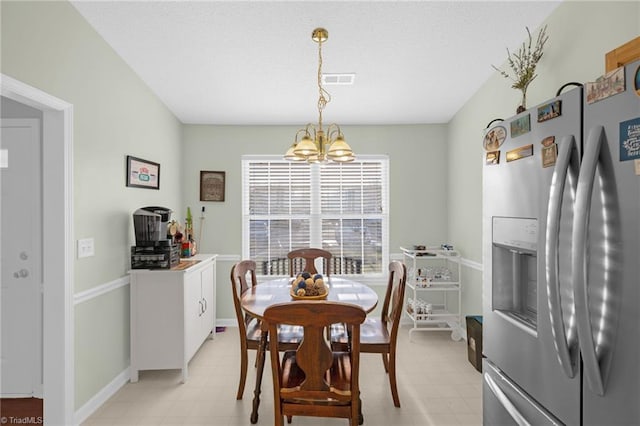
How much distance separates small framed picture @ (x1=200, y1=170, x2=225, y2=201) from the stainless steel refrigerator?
3373 millimetres

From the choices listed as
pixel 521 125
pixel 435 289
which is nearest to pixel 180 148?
pixel 435 289

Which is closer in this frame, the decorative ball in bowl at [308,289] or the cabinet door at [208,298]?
the decorative ball in bowl at [308,289]

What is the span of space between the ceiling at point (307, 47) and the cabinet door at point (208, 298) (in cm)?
183

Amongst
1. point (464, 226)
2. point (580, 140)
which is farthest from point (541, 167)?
point (464, 226)

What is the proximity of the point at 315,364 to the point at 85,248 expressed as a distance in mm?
1804

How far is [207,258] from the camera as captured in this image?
3402 mm

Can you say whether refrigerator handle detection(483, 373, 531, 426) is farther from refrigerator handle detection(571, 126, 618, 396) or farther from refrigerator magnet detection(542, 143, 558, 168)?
refrigerator magnet detection(542, 143, 558, 168)

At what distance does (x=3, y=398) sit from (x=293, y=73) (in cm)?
336

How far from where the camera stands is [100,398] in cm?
233

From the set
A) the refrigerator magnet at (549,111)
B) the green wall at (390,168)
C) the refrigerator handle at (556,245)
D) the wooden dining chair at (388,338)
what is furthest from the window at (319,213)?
the refrigerator handle at (556,245)

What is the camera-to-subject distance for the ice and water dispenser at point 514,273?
123 centimetres

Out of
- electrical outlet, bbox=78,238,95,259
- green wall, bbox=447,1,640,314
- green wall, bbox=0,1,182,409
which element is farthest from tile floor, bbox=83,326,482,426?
electrical outlet, bbox=78,238,95,259

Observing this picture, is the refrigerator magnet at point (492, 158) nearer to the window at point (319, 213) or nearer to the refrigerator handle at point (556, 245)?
the refrigerator handle at point (556, 245)

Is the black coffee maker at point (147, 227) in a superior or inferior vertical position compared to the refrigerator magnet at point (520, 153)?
inferior
